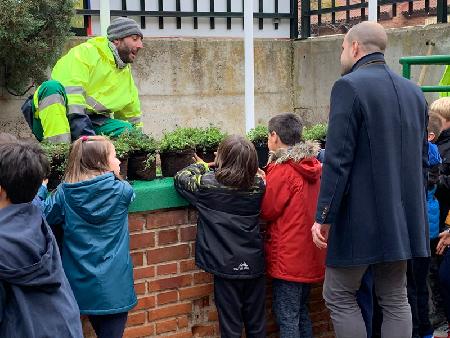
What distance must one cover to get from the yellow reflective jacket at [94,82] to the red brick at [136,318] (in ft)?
3.63

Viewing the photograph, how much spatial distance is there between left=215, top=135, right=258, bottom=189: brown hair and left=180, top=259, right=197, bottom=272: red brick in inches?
22.7

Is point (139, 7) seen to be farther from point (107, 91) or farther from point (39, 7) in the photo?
point (107, 91)

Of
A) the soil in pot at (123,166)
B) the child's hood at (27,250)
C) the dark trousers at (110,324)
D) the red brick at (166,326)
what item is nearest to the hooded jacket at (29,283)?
the child's hood at (27,250)

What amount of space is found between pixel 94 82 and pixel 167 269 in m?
1.29

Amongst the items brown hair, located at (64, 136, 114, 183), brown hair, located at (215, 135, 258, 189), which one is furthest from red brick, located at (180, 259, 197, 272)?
brown hair, located at (64, 136, 114, 183)

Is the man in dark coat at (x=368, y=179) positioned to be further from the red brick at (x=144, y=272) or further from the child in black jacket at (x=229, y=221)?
the red brick at (x=144, y=272)

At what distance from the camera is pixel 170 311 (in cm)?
388

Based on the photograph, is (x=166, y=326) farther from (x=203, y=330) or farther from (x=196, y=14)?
(x=196, y=14)

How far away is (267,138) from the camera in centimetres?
436

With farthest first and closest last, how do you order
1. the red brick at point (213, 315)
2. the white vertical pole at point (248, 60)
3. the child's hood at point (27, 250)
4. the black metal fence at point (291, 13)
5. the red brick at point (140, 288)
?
the black metal fence at point (291, 13), the white vertical pole at point (248, 60), the red brick at point (213, 315), the red brick at point (140, 288), the child's hood at point (27, 250)

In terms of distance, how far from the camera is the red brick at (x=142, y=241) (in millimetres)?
3674

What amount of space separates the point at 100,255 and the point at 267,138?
1552 mm

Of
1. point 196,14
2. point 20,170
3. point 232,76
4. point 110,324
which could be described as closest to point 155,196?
point 110,324

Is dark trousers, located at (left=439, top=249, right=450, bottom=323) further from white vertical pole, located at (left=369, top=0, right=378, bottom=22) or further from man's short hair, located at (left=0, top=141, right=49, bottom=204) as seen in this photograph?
white vertical pole, located at (left=369, top=0, right=378, bottom=22)
